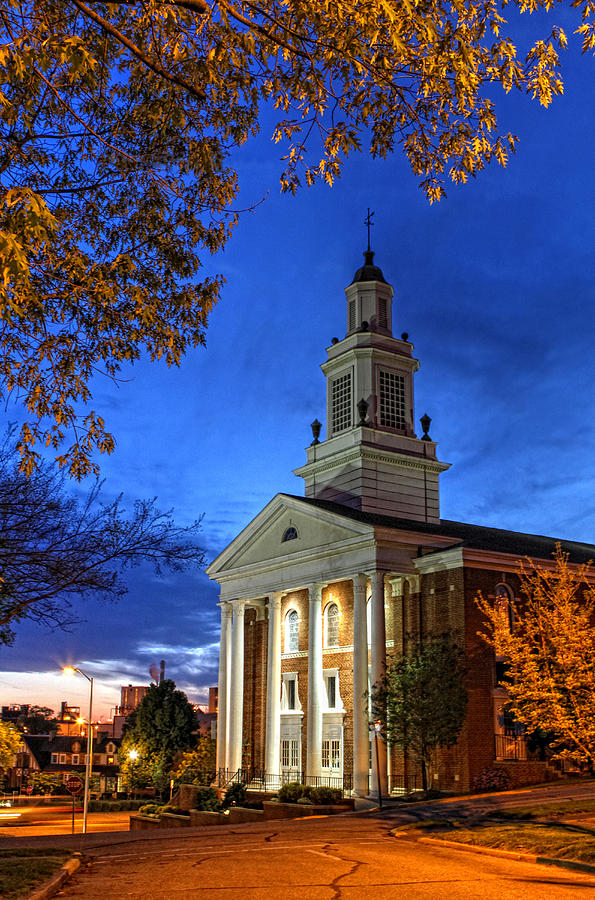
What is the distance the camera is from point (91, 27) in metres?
10.9

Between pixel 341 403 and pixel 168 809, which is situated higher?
pixel 341 403

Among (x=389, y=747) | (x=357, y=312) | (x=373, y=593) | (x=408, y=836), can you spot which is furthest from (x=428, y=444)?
(x=408, y=836)

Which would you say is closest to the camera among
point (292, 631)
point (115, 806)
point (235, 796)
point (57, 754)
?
point (235, 796)

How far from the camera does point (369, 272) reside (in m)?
49.6

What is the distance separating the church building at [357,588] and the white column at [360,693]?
5 cm

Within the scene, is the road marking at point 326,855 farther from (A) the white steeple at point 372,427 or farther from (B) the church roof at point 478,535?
(A) the white steeple at point 372,427

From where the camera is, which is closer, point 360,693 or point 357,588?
point 360,693

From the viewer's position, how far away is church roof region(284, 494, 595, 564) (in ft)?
125

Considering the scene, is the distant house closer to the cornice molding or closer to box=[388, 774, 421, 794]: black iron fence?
the cornice molding

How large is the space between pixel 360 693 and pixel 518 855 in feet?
62.5

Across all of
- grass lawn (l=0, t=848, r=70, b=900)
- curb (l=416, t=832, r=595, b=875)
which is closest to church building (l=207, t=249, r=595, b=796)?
curb (l=416, t=832, r=595, b=875)

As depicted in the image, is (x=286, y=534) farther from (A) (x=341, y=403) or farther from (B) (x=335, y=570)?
(A) (x=341, y=403)

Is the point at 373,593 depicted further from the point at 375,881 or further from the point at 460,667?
the point at 375,881

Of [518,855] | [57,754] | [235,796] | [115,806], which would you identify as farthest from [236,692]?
[57,754]
